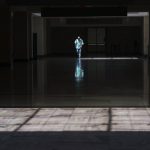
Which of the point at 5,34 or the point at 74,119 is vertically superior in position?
the point at 5,34

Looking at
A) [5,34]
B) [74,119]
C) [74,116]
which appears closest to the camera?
[74,119]

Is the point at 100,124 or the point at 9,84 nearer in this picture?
the point at 100,124

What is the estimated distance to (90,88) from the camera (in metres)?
17.9

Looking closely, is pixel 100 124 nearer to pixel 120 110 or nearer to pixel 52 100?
pixel 120 110

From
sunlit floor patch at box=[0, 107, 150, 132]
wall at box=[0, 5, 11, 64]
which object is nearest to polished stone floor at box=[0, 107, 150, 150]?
sunlit floor patch at box=[0, 107, 150, 132]

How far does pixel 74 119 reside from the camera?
10.6m

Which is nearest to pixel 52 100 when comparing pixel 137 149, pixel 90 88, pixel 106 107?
pixel 106 107

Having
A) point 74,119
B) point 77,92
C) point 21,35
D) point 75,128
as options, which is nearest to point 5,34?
point 21,35

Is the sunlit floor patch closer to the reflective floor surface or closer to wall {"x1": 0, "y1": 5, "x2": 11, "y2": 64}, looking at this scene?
the reflective floor surface

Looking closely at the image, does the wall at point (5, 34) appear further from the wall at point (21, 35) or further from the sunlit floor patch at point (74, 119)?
the sunlit floor patch at point (74, 119)

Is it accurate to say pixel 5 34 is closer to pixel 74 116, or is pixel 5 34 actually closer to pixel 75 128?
pixel 74 116

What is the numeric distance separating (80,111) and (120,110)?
2.99 ft

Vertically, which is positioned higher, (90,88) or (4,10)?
(4,10)

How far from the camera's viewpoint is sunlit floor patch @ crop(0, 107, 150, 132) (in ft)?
31.8
